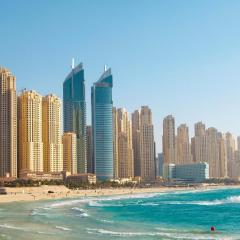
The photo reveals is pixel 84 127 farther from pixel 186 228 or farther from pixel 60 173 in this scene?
pixel 186 228

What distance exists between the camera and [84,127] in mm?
196500

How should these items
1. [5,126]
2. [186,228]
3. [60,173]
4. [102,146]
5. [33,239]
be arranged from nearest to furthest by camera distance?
[33,239] → [186,228] → [5,126] → [60,173] → [102,146]

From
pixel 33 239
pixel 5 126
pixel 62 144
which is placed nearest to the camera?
pixel 33 239

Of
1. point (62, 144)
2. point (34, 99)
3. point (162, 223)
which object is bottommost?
point (162, 223)

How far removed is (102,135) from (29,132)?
152ft

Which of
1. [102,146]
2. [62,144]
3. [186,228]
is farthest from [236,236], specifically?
[102,146]

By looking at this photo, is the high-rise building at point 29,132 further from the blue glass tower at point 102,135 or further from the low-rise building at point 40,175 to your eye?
the blue glass tower at point 102,135

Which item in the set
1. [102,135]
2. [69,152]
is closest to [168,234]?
[69,152]

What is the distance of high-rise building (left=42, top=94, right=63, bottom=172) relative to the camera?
6093 inches

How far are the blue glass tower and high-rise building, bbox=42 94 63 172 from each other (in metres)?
30.3

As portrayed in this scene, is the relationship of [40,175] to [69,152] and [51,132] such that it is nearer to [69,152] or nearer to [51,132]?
[51,132]

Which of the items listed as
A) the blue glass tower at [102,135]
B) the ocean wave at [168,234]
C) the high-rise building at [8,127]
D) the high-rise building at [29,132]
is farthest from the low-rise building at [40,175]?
the ocean wave at [168,234]

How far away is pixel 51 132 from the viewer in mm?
155000

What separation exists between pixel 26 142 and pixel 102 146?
47535 mm
